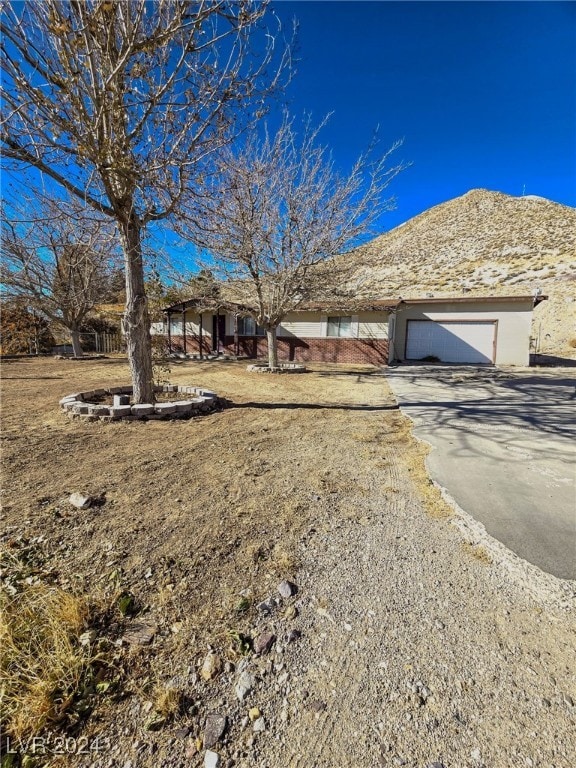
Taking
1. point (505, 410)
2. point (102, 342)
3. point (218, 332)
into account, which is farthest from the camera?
point (102, 342)

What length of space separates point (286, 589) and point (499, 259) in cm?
3482

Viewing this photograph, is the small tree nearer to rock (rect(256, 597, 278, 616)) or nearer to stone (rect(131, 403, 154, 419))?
stone (rect(131, 403, 154, 419))

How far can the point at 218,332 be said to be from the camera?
63.0ft

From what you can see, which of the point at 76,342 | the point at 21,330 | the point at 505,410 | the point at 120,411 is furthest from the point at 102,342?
the point at 505,410

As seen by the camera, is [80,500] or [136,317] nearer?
[80,500]

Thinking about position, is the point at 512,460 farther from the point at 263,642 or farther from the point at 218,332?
the point at 218,332

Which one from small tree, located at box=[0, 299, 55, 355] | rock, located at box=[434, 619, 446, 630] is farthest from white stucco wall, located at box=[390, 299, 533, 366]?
small tree, located at box=[0, 299, 55, 355]

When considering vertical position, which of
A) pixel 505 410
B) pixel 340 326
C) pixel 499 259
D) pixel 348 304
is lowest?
pixel 505 410

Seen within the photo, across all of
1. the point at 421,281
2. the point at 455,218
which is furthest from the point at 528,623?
the point at 455,218

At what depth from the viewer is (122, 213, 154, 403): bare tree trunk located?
5.25 meters

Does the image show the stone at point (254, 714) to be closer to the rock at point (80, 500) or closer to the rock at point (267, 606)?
the rock at point (267, 606)

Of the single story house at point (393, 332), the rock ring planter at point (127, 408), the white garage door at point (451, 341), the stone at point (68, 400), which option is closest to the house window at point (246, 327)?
the single story house at point (393, 332)

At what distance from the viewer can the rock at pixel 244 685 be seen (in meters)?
1.40

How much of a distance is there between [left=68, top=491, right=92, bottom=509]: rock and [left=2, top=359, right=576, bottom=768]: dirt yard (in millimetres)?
79
